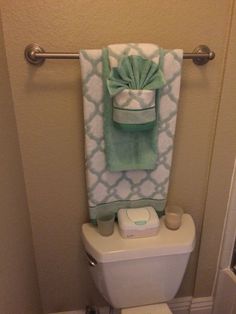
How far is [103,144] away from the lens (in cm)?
101

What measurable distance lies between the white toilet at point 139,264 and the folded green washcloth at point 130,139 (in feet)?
0.95

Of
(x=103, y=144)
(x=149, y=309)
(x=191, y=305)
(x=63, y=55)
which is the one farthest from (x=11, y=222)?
(x=191, y=305)

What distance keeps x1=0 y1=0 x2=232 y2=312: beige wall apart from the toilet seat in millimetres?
265

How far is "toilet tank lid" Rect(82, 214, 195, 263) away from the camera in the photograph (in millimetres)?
1031

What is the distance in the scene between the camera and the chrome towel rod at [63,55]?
0.88m

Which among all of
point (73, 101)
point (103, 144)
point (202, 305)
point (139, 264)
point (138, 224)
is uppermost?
point (73, 101)

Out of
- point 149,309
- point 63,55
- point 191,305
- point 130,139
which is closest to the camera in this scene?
point 63,55

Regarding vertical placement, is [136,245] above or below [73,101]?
below

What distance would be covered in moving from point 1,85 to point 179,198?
2.73 ft

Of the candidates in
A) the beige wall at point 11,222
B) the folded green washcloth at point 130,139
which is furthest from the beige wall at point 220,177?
the beige wall at point 11,222

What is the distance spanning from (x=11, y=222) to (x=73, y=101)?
1.53 ft

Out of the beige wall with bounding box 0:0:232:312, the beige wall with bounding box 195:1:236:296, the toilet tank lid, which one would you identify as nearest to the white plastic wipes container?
the toilet tank lid

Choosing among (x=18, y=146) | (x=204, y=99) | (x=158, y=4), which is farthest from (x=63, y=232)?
(x=158, y=4)

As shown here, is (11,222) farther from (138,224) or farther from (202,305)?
(202,305)
